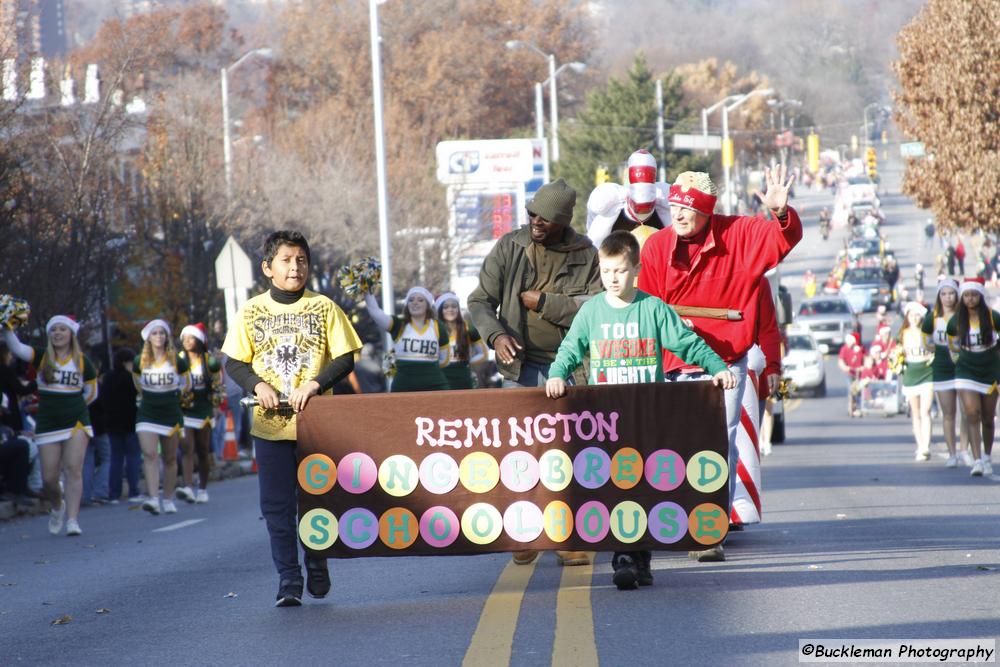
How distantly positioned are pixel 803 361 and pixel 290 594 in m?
31.0

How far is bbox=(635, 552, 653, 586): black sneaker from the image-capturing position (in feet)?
27.2

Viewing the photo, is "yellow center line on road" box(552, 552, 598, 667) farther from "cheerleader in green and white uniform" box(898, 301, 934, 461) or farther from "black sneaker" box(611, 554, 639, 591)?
"cheerleader in green and white uniform" box(898, 301, 934, 461)

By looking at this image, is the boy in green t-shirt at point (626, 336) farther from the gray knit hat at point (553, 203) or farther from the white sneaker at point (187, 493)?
the white sneaker at point (187, 493)

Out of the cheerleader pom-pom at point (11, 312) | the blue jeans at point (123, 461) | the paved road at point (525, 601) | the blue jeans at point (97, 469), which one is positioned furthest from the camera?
the blue jeans at point (123, 461)

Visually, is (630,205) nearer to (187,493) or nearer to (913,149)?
(187,493)

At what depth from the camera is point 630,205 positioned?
10.9m

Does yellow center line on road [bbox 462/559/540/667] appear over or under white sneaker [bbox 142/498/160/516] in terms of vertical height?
over

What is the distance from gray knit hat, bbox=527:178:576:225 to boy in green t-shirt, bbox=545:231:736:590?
84 cm

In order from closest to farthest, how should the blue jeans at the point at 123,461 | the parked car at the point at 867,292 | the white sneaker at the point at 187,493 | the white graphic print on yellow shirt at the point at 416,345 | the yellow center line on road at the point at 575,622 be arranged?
the yellow center line on road at the point at 575,622, the white graphic print on yellow shirt at the point at 416,345, the white sneaker at the point at 187,493, the blue jeans at the point at 123,461, the parked car at the point at 867,292

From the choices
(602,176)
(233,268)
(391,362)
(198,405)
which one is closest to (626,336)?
(391,362)

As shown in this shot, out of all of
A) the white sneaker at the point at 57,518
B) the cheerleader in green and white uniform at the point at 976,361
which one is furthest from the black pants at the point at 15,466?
the cheerleader in green and white uniform at the point at 976,361

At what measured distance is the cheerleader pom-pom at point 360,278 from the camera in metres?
14.3

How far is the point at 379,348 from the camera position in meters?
36.8

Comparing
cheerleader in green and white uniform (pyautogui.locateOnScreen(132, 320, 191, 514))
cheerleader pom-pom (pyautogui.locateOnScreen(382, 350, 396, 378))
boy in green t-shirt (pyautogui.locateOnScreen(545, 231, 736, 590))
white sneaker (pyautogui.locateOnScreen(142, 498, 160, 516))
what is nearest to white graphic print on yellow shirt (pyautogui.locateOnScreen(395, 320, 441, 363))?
cheerleader pom-pom (pyautogui.locateOnScreen(382, 350, 396, 378))
